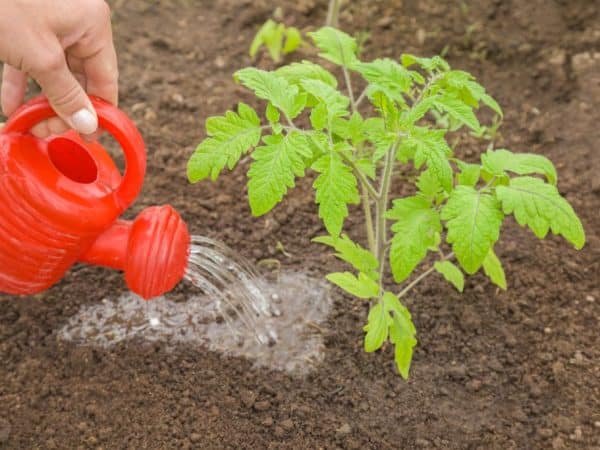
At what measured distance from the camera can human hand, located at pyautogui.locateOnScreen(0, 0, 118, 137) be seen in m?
1.65

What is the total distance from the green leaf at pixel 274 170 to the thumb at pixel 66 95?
0.40 m

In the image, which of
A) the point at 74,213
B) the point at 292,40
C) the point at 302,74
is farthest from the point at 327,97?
the point at 292,40

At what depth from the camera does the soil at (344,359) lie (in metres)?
2.12

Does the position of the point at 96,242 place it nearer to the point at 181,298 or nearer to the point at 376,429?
the point at 181,298

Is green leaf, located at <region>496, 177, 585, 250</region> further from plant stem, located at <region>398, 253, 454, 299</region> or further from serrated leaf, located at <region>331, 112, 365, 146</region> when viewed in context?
plant stem, located at <region>398, 253, 454, 299</region>

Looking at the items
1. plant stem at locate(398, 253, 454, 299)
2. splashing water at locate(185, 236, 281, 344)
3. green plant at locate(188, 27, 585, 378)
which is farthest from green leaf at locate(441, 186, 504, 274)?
splashing water at locate(185, 236, 281, 344)

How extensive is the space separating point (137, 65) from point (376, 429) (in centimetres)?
194

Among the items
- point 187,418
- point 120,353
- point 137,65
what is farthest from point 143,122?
point 187,418

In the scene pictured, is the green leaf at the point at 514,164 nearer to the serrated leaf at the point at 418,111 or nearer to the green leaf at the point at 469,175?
the green leaf at the point at 469,175

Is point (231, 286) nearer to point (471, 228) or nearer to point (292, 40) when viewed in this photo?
point (471, 228)

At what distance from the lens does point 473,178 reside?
189cm

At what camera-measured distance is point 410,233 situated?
1802mm

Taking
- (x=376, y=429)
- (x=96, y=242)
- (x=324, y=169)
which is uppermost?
(x=324, y=169)

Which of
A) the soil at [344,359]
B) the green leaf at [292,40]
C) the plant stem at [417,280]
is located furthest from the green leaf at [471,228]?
the green leaf at [292,40]
